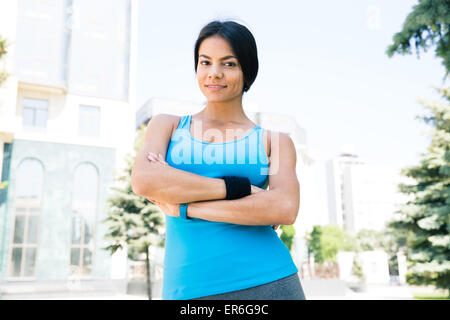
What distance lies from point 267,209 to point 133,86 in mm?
25947

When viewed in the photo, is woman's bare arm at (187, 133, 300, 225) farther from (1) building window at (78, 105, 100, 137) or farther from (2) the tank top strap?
(1) building window at (78, 105, 100, 137)

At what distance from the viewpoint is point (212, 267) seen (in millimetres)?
1230

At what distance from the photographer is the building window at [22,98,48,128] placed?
2419 cm

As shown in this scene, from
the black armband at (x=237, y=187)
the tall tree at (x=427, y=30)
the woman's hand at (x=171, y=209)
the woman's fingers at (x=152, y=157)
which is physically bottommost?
the woman's hand at (x=171, y=209)

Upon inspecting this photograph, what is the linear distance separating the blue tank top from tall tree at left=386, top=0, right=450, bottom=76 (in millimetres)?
6887

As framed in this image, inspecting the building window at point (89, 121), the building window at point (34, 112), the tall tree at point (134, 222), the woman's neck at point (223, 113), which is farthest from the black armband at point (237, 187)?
the building window at point (34, 112)

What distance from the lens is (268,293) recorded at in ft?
4.04

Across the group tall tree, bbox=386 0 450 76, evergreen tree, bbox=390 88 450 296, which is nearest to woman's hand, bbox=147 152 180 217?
tall tree, bbox=386 0 450 76

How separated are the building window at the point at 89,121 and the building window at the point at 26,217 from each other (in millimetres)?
3457

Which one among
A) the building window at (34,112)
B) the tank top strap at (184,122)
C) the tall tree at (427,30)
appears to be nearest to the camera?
the tank top strap at (184,122)

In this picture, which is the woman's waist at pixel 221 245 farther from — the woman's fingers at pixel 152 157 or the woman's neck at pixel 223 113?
the woman's neck at pixel 223 113

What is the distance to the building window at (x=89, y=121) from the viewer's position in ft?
82.6

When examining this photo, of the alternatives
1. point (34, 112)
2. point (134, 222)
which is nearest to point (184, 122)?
point (134, 222)

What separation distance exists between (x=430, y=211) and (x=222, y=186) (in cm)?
1641
